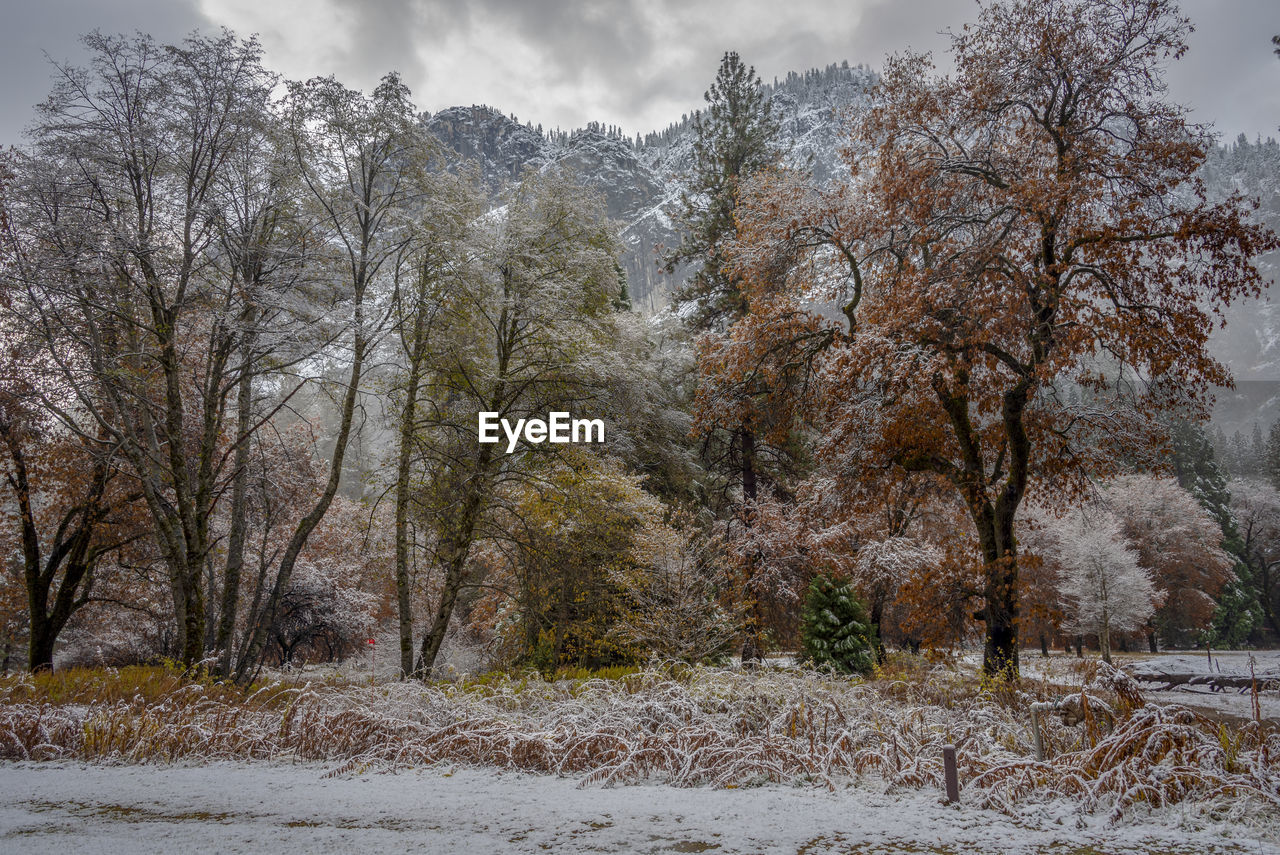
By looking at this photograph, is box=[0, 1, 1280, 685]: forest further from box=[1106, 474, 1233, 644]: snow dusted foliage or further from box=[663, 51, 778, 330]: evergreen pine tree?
box=[1106, 474, 1233, 644]: snow dusted foliage

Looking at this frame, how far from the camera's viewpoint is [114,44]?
7.19m

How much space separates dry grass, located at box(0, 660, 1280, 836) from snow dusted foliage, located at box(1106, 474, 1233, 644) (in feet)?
108

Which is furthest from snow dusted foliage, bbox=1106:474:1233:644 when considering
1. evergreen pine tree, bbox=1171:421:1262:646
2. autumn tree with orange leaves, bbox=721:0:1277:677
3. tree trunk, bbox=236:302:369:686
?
tree trunk, bbox=236:302:369:686

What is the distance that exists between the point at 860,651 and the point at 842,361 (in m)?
10.4

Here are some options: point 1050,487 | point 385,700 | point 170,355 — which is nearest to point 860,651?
point 1050,487

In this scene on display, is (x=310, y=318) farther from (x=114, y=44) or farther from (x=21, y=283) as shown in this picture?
(x=114, y=44)

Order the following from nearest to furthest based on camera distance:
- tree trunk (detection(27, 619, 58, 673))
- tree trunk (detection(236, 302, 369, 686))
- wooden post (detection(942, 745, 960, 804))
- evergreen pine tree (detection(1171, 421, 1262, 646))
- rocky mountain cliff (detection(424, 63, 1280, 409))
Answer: wooden post (detection(942, 745, 960, 804)) < tree trunk (detection(236, 302, 369, 686)) < tree trunk (detection(27, 619, 58, 673)) < evergreen pine tree (detection(1171, 421, 1262, 646)) < rocky mountain cliff (detection(424, 63, 1280, 409))

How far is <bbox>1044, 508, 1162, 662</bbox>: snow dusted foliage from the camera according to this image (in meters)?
24.1

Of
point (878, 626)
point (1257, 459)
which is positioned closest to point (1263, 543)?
point (1257, 459)

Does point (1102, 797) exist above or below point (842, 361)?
below

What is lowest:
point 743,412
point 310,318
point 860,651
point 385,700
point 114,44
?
point 860,651

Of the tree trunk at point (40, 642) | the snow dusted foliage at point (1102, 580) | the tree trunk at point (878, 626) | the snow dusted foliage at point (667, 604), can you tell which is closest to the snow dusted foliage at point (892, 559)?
the tree trunk at point (878, 626)

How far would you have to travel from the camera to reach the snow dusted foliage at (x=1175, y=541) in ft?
98.1

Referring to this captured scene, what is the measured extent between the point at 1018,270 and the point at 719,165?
11077mm
